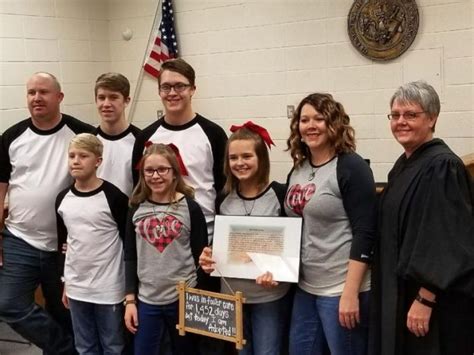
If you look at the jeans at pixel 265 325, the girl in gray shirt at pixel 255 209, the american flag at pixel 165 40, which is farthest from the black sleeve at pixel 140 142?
the american flag at pixel 165 40

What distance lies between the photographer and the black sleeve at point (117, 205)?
261cm

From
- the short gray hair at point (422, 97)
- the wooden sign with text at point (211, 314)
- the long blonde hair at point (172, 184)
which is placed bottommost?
the wooden sign with text at point (211, 314)

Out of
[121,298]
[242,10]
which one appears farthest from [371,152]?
[121,298]

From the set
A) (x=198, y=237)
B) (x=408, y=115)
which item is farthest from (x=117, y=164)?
(x=408, y=115)

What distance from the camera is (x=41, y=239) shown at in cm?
293

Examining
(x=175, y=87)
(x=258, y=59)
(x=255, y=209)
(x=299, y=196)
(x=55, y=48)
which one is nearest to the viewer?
(x=299, y=196)

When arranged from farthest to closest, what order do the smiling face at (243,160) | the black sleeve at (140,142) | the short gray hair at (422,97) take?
the black sleeve at (140,142)
the smiling face at (243,160)
the short gray hair at (422,97)

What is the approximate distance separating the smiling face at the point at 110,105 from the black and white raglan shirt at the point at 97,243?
0.35 metres

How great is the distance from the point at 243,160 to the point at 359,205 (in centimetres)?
52

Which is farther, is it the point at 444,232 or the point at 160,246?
the point at 160,246

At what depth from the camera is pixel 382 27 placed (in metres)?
3.87

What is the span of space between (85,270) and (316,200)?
3.87ft

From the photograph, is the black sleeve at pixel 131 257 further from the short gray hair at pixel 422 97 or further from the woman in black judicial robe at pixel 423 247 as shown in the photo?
the short gray hair at pixel 422 97

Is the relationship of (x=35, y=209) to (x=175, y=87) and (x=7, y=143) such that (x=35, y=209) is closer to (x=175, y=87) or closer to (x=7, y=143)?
(x=7, y=143)
